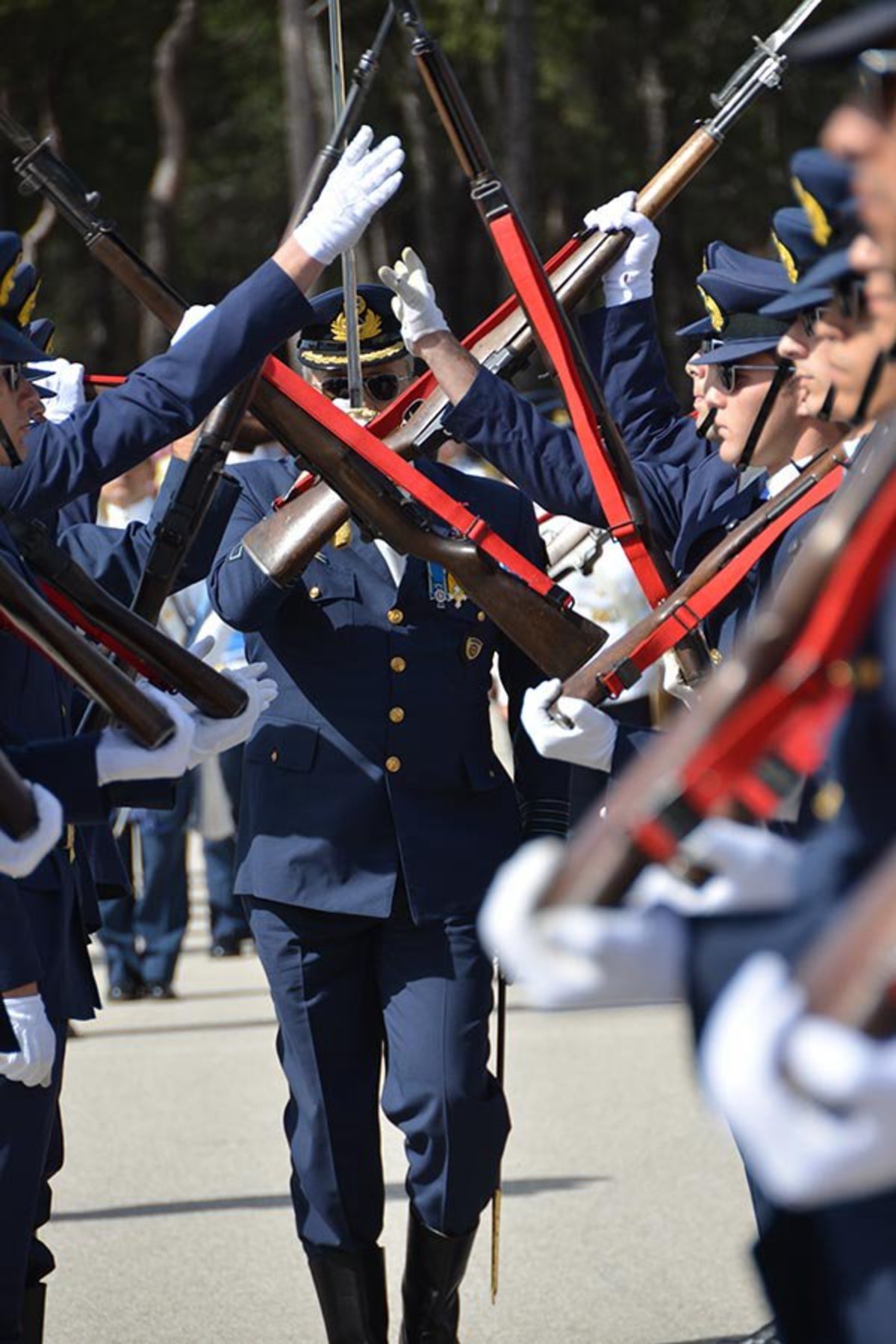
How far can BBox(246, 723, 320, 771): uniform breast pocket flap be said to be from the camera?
4523 millimetres

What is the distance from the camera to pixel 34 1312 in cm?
437

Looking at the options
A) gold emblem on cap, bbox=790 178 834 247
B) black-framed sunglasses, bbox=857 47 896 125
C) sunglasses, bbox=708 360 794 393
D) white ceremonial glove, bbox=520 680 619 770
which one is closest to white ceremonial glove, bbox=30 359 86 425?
sunglasses, bbox=708 360 794 393

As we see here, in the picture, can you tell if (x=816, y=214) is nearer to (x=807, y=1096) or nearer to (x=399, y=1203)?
(x=807, y=1096)

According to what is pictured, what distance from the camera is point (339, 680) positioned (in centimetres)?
454

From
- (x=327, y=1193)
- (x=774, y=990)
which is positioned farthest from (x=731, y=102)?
(x=774, y=990)

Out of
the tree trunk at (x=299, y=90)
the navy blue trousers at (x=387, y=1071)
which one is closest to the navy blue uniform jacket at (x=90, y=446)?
the navy blue trousers at (x=387, y=1071)

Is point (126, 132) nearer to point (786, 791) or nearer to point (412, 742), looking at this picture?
point (412, 742)

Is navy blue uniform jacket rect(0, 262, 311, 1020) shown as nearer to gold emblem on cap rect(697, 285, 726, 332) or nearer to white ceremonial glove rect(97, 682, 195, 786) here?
white ceremonial glove rect(97, 682, 195, 786)

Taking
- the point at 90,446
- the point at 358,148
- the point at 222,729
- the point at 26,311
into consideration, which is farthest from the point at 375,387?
the point at 222,729

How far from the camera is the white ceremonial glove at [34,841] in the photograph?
3.01 metres

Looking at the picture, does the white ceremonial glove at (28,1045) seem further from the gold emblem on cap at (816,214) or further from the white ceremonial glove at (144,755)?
the gold emblem on cap at (816,214)

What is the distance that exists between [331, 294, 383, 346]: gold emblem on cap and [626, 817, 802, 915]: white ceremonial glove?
7.86ft

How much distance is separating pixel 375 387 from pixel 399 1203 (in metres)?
2.32

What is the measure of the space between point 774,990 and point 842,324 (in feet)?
3.36
